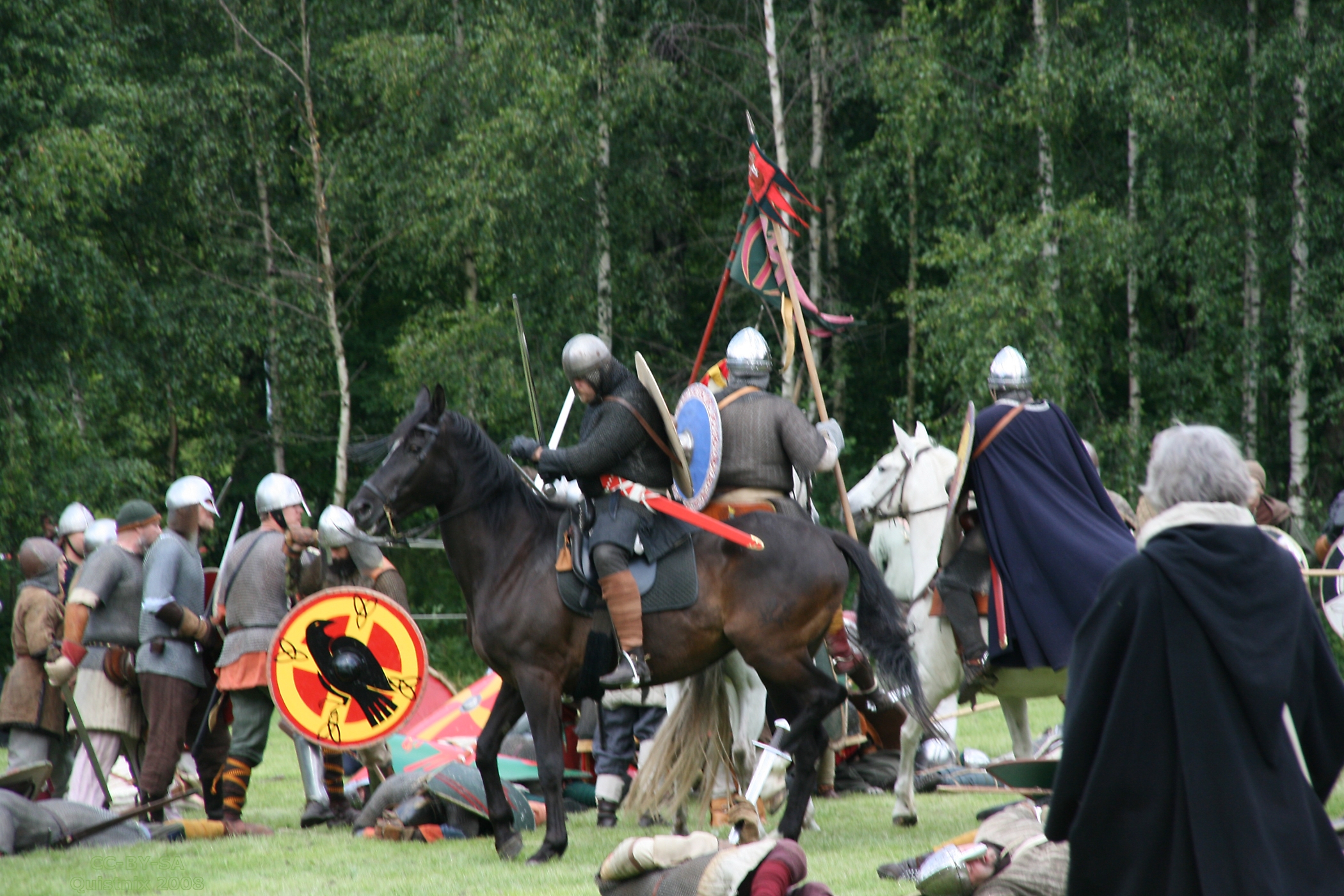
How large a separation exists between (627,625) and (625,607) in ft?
0.25

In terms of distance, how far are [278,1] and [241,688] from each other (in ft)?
49.8

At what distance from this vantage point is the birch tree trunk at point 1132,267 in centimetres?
1523

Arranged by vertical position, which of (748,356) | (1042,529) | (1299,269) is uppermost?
(1299,269)

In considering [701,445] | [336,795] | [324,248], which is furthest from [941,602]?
[324,248]

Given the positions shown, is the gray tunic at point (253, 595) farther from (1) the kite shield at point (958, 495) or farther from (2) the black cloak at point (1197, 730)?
(2) the black cloak at point (1197, 730)

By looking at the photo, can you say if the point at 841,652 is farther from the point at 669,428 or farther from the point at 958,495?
the point at 669,428

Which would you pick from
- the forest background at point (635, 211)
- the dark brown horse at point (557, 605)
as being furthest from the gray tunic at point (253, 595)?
the forest background at point (635, 211)

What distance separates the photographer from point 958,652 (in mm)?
7055

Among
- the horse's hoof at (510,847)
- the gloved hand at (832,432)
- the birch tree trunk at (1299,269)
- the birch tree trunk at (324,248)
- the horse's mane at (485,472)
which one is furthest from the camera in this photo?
the birch tree trunk at (324,248)

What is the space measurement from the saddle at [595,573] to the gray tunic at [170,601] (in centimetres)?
231

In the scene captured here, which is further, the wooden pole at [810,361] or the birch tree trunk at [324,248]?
the birch tree trunk at [324,248]

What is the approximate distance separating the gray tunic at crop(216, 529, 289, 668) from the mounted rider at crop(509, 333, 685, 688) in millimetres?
2054

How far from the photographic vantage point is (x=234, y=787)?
7.64m

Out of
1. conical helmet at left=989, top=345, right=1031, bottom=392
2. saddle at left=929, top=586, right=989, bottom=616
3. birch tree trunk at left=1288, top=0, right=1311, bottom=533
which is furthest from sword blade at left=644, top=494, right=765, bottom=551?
birch tree trunk at left=1288, top=0, right=1311, bottom=533
